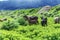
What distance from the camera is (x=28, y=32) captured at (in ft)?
150

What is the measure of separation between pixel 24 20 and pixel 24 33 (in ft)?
33.3

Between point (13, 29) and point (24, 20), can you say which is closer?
point (13, 29)

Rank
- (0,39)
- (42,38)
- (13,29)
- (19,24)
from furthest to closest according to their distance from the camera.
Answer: (19,24) < (13,29) < (42,38) < (0,39)

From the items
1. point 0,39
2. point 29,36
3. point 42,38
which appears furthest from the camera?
point 29,36

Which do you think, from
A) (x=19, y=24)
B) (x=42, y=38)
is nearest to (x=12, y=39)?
(x=42, y=38)

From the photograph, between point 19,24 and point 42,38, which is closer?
point 42,38

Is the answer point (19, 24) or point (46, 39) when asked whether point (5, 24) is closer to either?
point (19, 24)

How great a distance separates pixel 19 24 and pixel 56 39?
60.6 ft

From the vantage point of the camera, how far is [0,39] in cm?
3550

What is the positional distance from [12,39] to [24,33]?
336 inches

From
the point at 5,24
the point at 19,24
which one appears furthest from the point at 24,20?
the point at 5,24

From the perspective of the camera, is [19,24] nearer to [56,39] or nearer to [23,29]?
[23,29]

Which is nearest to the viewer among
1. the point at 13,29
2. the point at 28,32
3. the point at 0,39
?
the point at 0,39

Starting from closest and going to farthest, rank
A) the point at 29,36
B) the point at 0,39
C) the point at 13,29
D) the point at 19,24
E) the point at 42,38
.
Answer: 1. the point at 0,39
2. the point at 42,38
3. the point at 29,36
4. the point at 13,29
5. the point at 19,24
